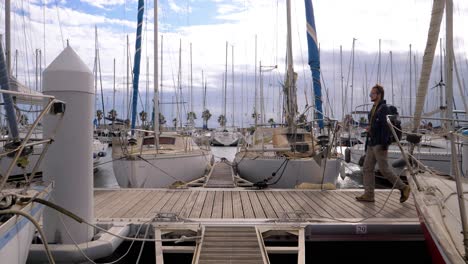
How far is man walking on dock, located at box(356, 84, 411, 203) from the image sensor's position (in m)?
6.59

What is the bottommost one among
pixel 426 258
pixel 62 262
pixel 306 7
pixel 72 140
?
pixel 426 258

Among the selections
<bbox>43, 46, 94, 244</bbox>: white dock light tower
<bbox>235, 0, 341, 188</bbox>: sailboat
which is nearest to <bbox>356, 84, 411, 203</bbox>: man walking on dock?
<bbox>235, 0, 341, 188</bbox>: sailboat

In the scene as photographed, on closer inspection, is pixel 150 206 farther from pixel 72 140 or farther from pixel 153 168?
pixel 153 168

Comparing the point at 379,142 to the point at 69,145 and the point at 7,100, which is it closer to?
the point at 69,145

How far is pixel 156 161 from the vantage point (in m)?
11.6

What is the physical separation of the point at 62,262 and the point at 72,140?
1308mm

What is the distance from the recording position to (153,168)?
37.6ft

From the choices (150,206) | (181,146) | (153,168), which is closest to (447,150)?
(181,146)

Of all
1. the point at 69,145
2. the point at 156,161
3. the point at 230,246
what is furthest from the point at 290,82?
the point at 69,145

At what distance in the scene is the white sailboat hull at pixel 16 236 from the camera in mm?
3055

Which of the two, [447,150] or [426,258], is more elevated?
[447,150]

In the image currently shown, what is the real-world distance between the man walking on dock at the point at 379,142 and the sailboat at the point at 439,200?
655mm

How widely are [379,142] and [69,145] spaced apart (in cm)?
473

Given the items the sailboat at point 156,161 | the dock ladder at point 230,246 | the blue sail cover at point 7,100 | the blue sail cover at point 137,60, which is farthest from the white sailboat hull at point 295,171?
the blue sail cover at point 137,60
